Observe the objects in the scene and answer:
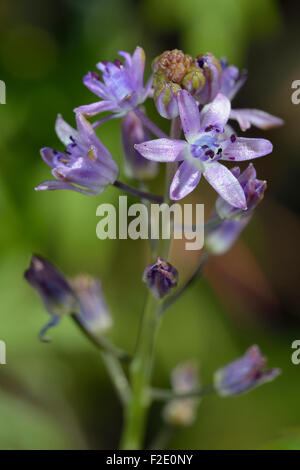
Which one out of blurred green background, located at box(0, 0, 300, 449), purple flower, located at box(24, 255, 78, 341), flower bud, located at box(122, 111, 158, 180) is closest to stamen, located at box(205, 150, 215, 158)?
flower bud, located at box(122, 111, 158, 180)

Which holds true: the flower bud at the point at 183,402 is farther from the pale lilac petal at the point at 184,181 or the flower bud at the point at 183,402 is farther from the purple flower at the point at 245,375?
the pale lilac petal at the point at 184,181

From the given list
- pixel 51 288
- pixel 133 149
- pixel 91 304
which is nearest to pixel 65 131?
pixel 133 149

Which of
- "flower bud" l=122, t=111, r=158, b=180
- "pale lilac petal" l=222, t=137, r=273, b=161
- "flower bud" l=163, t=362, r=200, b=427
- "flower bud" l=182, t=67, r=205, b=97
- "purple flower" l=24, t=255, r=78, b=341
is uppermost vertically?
"flower bud" l=122, t=111, r=158, b=180

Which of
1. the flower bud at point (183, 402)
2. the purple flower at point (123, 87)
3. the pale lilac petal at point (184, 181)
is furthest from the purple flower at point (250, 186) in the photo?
the flower bud at point (183, 402)

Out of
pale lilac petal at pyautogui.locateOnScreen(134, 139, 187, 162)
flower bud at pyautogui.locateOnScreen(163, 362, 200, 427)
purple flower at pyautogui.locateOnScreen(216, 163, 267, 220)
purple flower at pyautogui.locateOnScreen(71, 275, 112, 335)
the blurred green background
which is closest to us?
pale lilac petal at pyautogui.locateOnScreen(134, 139, 187, 162)

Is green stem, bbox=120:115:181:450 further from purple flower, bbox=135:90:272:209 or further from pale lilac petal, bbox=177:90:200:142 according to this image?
pale lilac petal, bbox=177:90:200:142

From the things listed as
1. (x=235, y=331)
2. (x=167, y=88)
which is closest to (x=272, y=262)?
(x=235, y=331)
